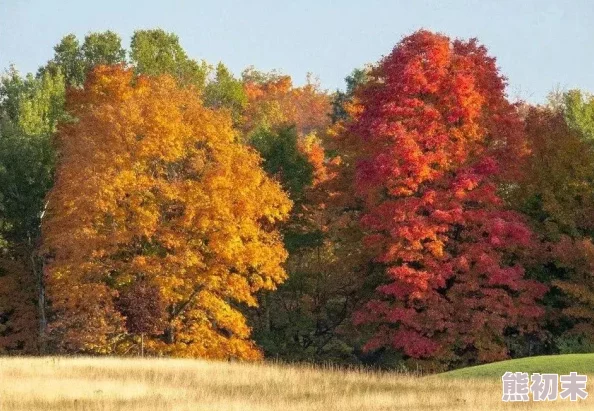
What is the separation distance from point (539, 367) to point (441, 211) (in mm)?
11284

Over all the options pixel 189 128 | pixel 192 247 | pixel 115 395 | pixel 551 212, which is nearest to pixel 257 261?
pixel 192 247

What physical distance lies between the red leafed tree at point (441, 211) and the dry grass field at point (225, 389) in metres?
10.7

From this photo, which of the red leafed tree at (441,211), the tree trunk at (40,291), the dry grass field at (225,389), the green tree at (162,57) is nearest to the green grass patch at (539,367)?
the dry grass field at (225,389)

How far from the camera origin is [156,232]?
3991 centimetres

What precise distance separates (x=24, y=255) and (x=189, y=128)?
40.5 ft

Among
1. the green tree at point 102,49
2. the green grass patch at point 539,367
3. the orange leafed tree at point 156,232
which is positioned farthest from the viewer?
the green tree at point 102,49

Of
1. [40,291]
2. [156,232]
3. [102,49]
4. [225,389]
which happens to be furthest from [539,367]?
[102,49]

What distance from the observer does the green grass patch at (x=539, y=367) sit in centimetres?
2819

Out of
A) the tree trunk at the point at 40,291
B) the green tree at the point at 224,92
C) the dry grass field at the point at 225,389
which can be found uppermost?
the green tree at the point at 224,92

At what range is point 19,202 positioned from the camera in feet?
Answer: 159

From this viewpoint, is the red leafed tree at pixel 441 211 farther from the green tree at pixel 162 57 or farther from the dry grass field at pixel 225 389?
the green tree at pixel 162 57

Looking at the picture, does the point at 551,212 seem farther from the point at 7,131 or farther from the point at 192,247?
the point at 7,131

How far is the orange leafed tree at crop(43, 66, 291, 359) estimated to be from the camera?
39281 mm

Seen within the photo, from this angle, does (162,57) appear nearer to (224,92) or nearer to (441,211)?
(224,92)
